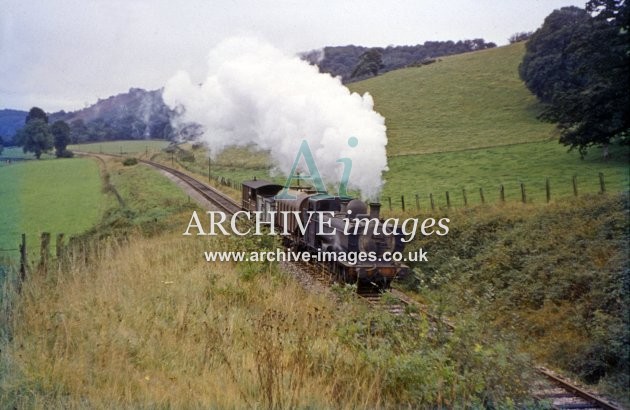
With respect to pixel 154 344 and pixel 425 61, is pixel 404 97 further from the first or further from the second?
pixel 154 344

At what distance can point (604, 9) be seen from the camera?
8.16 meters

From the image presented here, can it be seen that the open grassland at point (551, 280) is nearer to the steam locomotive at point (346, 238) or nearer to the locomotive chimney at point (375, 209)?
the steam locomotive at point (346, 238)

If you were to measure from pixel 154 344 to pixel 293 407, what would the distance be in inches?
85.0

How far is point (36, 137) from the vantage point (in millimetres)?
12859

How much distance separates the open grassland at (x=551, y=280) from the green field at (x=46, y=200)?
9.75 meters

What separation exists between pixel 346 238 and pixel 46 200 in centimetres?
969

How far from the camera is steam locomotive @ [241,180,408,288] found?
1134 centimetres

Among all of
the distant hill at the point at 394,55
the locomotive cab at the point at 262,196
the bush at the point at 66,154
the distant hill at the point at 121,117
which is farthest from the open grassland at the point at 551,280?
the distant hill at the point at 394,55

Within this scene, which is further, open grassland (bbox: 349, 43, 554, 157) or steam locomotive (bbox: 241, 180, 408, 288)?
open grassland (bbox: 349, 43, 554, 157)

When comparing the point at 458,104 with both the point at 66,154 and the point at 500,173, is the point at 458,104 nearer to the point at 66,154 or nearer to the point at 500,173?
the point at 500,173

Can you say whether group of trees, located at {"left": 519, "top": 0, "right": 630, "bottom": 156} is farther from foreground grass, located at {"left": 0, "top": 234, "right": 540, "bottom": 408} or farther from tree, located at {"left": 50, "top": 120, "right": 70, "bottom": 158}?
tree, located at {"left": 50, "top": 120, "right": 70, "bottom": 158}

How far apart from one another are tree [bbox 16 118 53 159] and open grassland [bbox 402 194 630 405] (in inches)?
368

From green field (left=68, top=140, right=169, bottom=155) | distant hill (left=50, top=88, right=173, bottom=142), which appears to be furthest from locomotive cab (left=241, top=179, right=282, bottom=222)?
green field (left=68, top=140, right=169, bottom=155)

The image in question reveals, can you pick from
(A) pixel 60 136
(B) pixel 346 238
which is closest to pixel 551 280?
(B) pixel 346 238
